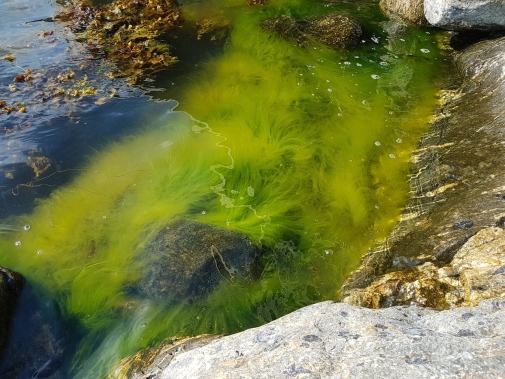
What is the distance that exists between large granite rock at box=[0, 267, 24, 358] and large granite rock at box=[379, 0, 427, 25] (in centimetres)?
612

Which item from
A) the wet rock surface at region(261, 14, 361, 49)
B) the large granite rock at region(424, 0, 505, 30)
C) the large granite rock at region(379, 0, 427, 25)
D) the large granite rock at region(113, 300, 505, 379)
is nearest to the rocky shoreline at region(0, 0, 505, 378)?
the large granite rock at region(113, 300, 505, 379)

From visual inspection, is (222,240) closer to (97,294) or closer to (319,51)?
(97,294)

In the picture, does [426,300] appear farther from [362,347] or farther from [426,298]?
[362,347]

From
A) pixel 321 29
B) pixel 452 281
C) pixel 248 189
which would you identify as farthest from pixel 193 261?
pixel 321 29

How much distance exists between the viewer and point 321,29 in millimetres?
5883

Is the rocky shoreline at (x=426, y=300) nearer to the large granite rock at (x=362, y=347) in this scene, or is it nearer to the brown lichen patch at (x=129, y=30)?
the large granite rock at (x=362, y=347)

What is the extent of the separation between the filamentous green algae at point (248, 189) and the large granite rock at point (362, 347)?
95 centimetres

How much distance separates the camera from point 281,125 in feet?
15.0

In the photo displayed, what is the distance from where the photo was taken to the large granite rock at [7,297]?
280cm

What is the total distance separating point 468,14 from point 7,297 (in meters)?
5.90

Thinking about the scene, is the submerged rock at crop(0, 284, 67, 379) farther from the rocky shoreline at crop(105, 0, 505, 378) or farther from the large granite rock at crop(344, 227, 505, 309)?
the large granite rock at crop(344, 227, 505, 309)

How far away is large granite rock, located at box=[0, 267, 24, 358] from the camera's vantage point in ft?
9.20

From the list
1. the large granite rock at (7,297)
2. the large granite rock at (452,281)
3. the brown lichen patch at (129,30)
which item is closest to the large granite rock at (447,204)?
the large granite rock at (452,281)

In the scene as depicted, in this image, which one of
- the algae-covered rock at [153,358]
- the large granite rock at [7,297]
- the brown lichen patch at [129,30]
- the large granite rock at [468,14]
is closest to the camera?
the algae-covered rock at [153,358]
